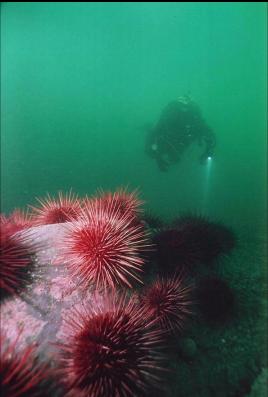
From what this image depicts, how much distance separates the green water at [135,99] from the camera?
3172 centimetres

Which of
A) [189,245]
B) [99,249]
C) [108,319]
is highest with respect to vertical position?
[99,249]

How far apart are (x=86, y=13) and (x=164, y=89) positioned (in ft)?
144

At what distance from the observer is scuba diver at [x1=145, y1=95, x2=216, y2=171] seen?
1862cm

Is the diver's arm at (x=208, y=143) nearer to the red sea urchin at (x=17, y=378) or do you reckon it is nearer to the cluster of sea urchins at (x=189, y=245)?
the cluster of sea urchins at (x=189, y=245)

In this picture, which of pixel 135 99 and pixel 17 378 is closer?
pixel 17 378

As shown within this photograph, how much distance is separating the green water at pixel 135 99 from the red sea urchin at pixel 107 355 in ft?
45.4

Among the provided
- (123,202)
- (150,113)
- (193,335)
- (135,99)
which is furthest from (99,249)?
(135,99)

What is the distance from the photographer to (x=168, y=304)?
4070 mm

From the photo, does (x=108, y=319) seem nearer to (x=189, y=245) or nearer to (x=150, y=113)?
(x=189, y=245)

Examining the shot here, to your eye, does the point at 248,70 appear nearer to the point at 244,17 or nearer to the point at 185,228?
the point at 244,17

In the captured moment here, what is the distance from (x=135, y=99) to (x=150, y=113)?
2695cm

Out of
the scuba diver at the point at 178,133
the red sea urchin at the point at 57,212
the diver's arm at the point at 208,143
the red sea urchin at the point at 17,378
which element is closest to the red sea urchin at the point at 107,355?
the red sea urchin at the point at 17,378

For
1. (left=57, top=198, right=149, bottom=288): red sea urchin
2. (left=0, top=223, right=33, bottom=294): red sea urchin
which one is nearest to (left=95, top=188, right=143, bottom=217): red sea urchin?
(left=57, top=198, right=149, bottom=288): red sea urchin

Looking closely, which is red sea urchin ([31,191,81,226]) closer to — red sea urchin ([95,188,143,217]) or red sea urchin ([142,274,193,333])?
red sea urchin ([95,188,143,217])
